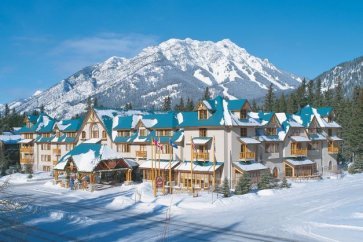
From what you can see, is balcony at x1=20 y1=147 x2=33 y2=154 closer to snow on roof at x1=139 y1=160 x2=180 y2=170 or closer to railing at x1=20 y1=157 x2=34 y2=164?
railing at x1=20 y1=157 x2=34 y2=164

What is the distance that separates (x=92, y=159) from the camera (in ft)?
173

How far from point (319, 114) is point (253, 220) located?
39.5 metres

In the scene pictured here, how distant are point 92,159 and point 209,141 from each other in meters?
14.3

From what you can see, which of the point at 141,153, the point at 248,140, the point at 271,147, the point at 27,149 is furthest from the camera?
the point at 27,149

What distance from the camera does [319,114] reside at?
66.9 meters

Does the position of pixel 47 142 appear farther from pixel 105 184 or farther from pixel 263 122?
pixel 263 122

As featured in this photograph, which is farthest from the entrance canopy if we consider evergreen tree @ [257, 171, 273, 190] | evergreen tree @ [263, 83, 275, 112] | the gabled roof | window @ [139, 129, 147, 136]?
evergreen tree @ [263, 83, 275, 112]

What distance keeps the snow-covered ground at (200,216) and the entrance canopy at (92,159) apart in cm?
482

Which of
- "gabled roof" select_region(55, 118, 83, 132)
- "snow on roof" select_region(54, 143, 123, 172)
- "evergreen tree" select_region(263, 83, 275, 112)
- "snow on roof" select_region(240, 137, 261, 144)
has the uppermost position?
"evergreen tree" select_region(263, 83, 275, 112)

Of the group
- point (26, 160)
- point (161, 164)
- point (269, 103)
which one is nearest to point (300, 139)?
point (161, 164)

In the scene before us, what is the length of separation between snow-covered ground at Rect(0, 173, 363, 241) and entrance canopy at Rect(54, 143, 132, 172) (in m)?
4.82

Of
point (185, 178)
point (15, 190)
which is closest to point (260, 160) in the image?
point (185, 178)

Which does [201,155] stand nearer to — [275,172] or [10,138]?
[275,172]

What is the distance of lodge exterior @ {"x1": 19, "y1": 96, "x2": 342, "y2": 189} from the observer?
4988 centimetres
